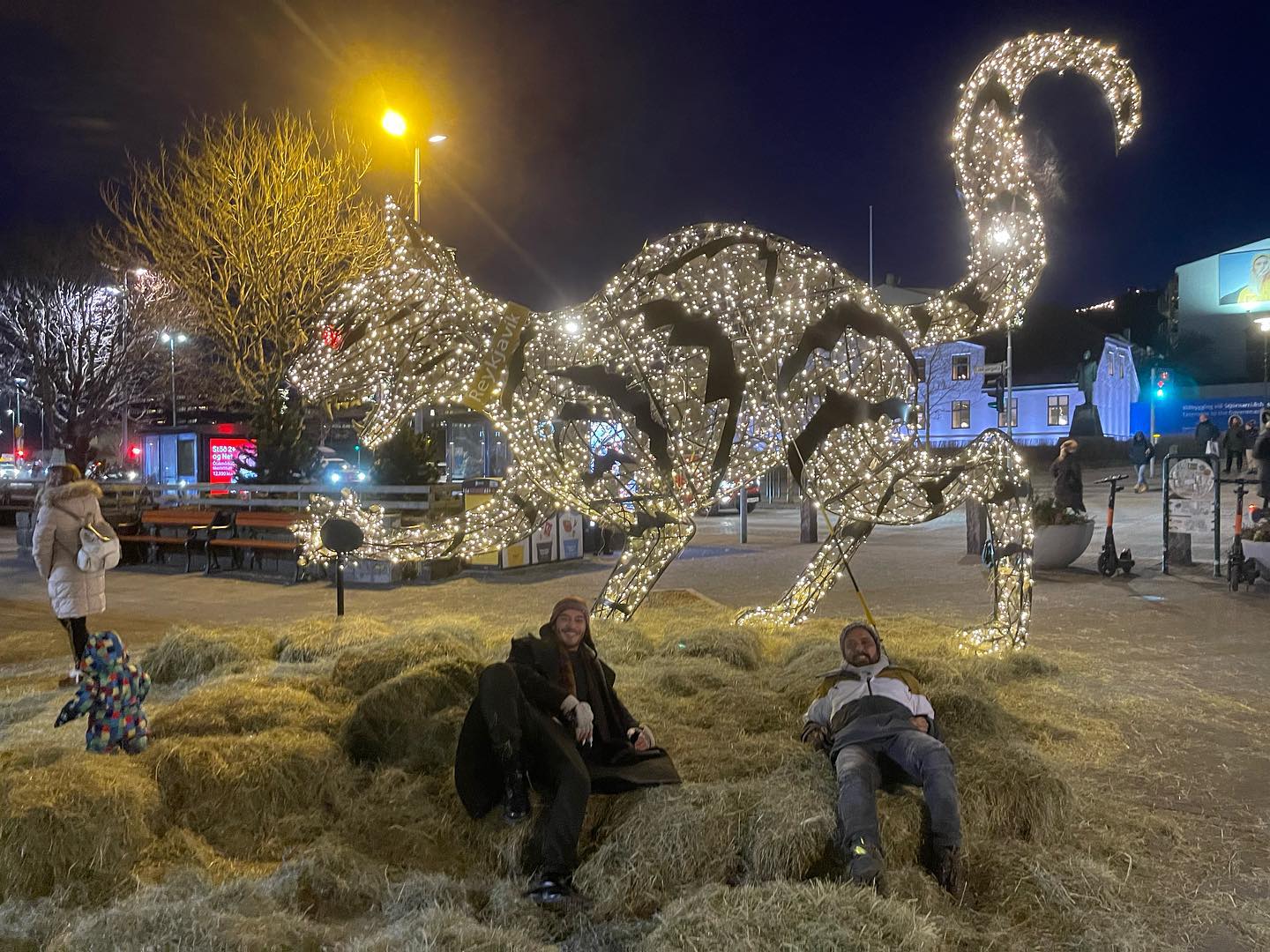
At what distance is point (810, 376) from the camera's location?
5434mm

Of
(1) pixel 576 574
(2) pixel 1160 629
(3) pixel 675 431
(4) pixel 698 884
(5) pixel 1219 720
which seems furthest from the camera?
(1) pixel 576 574

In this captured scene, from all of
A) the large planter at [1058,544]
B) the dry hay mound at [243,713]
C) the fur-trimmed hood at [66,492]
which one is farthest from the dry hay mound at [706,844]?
the large planter at [1058,544]

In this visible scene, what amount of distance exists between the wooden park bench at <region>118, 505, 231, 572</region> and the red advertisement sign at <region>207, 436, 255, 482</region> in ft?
32.8

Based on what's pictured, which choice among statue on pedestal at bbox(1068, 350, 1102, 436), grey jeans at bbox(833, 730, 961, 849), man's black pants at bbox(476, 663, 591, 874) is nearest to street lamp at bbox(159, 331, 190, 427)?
man's black pants at bbox(476, 663, 591, 874)

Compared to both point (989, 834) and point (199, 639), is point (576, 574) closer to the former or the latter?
point (199, 639)

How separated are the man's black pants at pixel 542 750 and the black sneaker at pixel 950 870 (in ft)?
3.59

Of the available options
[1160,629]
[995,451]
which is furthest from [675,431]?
[1160,629]

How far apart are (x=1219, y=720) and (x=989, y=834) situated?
2155mm

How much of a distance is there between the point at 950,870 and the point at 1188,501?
8669 mm

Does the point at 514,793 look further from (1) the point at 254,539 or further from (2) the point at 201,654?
(1) the point at 254,539

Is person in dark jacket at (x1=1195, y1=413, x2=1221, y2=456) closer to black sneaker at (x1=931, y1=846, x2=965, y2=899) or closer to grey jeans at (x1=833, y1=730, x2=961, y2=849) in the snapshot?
grey jeans at (x1=833, y1=730, x2=961, y2=849)

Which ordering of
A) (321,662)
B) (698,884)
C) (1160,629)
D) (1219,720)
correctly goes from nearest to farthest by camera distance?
(698,884), (1219,720), (321,662), (1160,629)

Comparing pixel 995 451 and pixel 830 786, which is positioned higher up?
pixel 995 451

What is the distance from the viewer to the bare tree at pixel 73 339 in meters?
21.5
